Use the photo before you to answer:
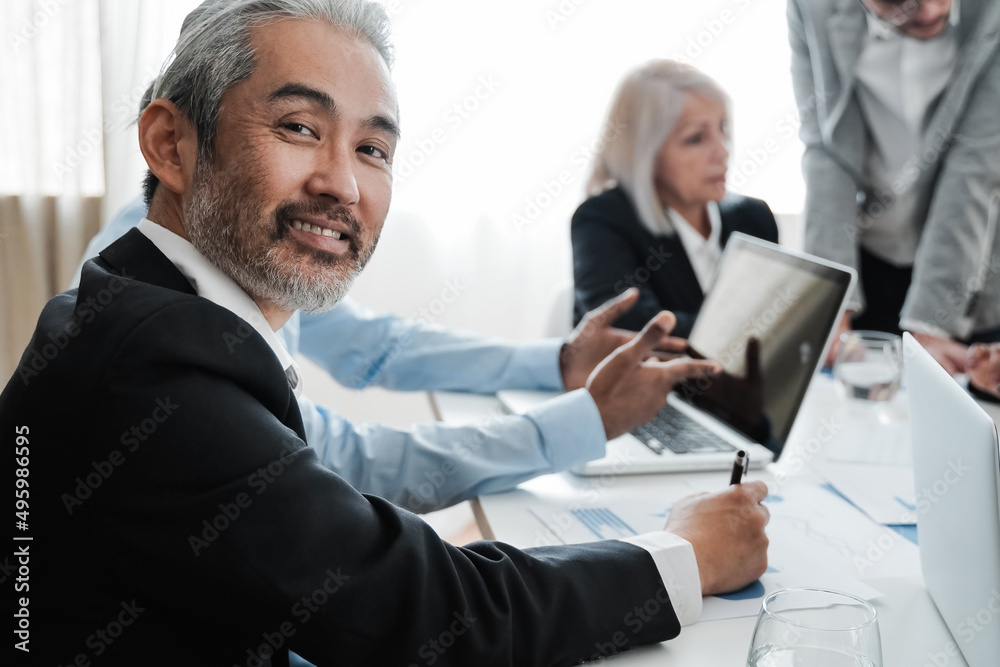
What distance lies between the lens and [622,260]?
2062 mm

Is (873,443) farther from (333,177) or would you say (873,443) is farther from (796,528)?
(333,177)

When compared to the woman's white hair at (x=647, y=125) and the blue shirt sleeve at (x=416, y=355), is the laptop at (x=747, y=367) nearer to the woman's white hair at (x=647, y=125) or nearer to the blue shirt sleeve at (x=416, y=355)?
the blue shirt sleeve at (x=416, y=355)

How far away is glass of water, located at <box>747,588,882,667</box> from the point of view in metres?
0.55

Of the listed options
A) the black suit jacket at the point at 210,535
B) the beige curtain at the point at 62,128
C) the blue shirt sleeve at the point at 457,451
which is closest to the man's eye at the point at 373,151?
the black suit jacket at the point at 210,535

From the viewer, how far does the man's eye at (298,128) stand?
2.80 feet

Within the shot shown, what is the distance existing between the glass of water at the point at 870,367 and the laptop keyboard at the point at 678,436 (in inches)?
13.3

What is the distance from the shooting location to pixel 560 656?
72 cm

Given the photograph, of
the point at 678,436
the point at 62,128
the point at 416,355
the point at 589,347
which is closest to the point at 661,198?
the point at 589,347

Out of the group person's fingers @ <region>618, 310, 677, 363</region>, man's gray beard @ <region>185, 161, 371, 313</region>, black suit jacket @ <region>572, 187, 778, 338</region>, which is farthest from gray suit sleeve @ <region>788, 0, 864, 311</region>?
man's gray beard @ <region>185, 161, 371, 313</region>

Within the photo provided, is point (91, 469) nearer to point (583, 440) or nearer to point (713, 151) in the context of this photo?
point (583, 440)

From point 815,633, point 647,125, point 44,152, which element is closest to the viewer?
point 815,633

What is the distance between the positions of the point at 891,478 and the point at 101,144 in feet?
7.63

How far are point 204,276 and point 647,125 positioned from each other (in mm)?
1576

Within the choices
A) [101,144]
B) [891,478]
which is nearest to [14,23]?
[101,144]
